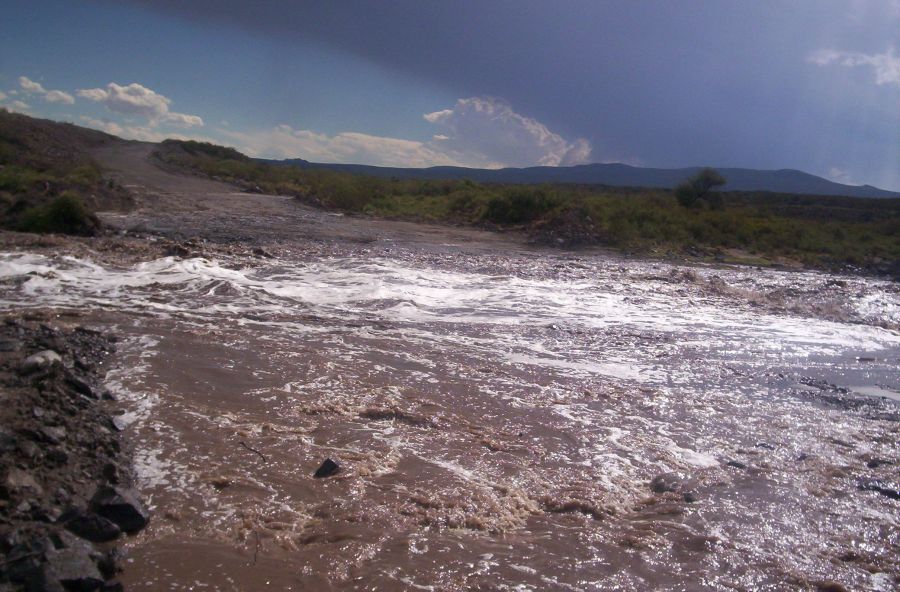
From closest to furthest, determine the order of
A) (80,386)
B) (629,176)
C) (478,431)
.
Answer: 1. (80,386)
2. (478,431)
3. (629,176)

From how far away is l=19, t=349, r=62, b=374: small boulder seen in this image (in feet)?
17.2

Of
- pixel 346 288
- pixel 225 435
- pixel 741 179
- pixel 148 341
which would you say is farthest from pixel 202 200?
pixel 741 179

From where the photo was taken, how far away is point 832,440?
18.6 ft

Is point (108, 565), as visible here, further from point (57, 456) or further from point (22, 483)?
point (57, 456)

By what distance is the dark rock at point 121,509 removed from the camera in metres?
3.42

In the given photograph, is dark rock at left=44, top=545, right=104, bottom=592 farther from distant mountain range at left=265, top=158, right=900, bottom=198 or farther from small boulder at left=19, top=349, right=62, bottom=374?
distant mountain range at left=265, top=158, right=900, bottom=198

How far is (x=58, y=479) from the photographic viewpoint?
3.71 meters

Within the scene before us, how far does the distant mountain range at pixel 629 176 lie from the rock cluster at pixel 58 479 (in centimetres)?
10646

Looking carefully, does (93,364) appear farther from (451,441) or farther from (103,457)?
(451,441)

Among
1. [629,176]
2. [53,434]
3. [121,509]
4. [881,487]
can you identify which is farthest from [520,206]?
[629,176]

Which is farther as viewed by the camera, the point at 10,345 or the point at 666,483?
the point at 10,345

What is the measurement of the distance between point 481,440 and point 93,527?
9.14 ft

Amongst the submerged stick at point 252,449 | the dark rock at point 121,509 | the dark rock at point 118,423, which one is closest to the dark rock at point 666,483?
the submerged stick at point 252,449

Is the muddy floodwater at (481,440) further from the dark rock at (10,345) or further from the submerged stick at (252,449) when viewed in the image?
the dark rock at (10,345)
